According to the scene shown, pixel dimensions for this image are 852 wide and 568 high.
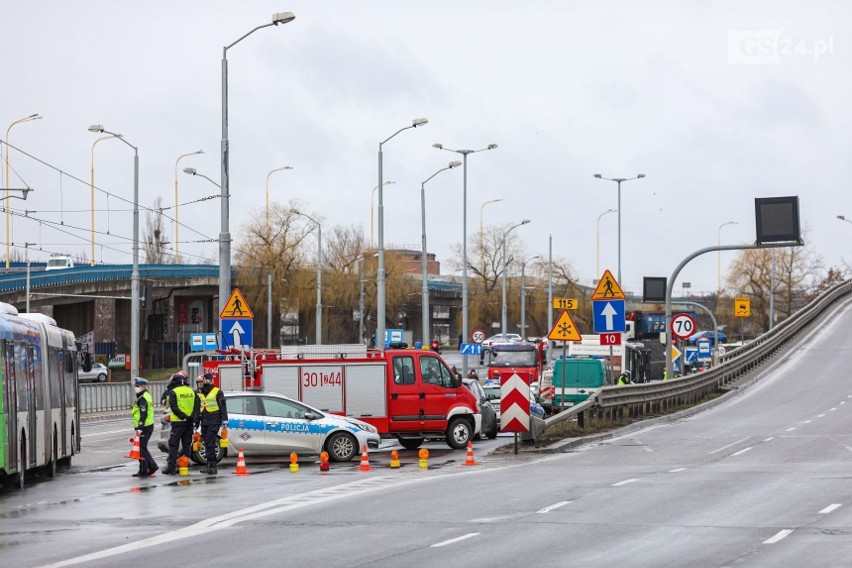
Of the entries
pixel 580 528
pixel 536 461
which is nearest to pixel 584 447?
pixel 536 461

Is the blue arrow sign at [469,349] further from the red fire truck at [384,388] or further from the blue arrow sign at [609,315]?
the red fire truck at [384,388]

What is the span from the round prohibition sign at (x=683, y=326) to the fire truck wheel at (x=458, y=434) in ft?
50.7

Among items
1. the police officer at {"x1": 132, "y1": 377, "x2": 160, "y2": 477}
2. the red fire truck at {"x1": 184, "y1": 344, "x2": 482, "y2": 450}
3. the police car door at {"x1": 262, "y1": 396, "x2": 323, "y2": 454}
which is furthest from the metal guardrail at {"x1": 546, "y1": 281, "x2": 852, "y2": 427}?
the police officer at {"x1": 132, "y1": 377, "x2": 160, "y2": 477}

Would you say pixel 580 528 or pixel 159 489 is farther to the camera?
pixel 159 489

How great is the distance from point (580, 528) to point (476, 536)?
1276mm

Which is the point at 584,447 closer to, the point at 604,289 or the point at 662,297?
the point at 604,289

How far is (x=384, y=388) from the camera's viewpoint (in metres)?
29.9

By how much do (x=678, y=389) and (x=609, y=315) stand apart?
11.1 meters

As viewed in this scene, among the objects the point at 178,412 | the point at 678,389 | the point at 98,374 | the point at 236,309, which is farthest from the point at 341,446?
the point at 98,374

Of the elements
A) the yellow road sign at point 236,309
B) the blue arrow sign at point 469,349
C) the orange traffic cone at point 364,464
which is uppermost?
the yellow road sign at point 236,309

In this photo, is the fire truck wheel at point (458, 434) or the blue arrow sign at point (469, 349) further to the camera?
the blue arrow sign at point (469, 349)

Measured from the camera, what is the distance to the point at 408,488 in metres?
20.0

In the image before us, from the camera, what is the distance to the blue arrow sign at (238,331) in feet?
92.8

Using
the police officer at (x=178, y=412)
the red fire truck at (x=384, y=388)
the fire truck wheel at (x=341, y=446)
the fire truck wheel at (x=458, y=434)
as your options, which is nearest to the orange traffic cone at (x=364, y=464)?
the fire truck wheel at (x=341, y=446)
